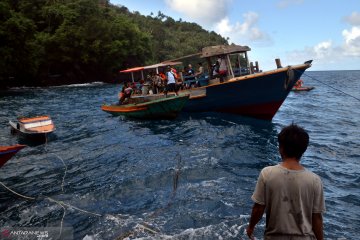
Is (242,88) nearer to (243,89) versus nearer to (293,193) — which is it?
(243,89)

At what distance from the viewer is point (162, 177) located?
31.6 feet

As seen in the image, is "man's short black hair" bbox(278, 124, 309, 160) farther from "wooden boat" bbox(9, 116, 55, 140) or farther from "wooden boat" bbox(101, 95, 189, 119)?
"wooden boat" bbox(101, 95, 189, 119)

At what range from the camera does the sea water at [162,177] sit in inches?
274

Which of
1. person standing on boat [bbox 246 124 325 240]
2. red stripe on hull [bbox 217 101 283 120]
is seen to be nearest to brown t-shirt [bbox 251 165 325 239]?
person standing on boat [bbox 246 124 325 240]

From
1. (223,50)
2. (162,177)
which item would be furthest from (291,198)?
(223,50)

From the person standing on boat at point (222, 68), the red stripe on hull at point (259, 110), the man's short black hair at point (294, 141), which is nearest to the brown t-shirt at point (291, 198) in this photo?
the man's short black hair at point (294, 141)

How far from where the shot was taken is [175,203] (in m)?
7.86

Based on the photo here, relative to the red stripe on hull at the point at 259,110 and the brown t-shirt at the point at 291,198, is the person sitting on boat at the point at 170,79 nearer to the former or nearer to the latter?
the red stripe on hull at the point at 259,110

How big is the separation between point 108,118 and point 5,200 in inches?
497

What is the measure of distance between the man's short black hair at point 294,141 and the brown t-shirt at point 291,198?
0.17 m

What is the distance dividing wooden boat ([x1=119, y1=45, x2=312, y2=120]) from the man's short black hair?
43.8ft

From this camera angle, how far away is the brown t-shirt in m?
3.25

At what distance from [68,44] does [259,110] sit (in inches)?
1787

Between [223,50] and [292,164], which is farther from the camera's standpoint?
[223,50]
